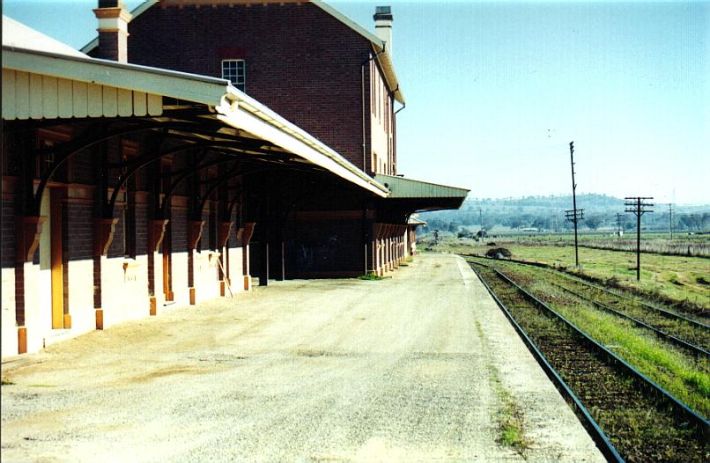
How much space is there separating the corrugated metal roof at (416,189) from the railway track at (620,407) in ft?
46.6

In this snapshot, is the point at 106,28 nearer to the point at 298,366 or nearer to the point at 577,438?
the point at 298,366

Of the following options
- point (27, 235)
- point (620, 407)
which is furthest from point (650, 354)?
point (27, 235)

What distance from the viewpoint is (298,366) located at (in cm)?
1064

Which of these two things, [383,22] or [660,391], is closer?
[660,391]

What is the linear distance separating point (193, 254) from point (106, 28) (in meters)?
5.54

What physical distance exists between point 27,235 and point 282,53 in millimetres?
21218

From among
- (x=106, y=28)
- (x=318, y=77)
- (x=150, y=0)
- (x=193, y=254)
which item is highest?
(x=150, y=0)

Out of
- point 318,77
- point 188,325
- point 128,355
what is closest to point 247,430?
point 128,355

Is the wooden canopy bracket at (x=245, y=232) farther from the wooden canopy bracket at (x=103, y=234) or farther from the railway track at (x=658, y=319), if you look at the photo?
the railway track at (x=658, y=319)

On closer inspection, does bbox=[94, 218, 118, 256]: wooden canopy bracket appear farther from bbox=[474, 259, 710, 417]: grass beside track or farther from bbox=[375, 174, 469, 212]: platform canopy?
bbox=[375, 174, 469, 212]: platform canopy

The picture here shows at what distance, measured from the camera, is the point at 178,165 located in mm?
17328

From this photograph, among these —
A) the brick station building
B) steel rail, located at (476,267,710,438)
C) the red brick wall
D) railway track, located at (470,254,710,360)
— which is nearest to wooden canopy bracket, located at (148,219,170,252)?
the brick station building

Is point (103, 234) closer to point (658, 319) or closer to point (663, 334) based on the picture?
point (663, 334)

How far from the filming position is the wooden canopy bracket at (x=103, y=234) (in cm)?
1284
